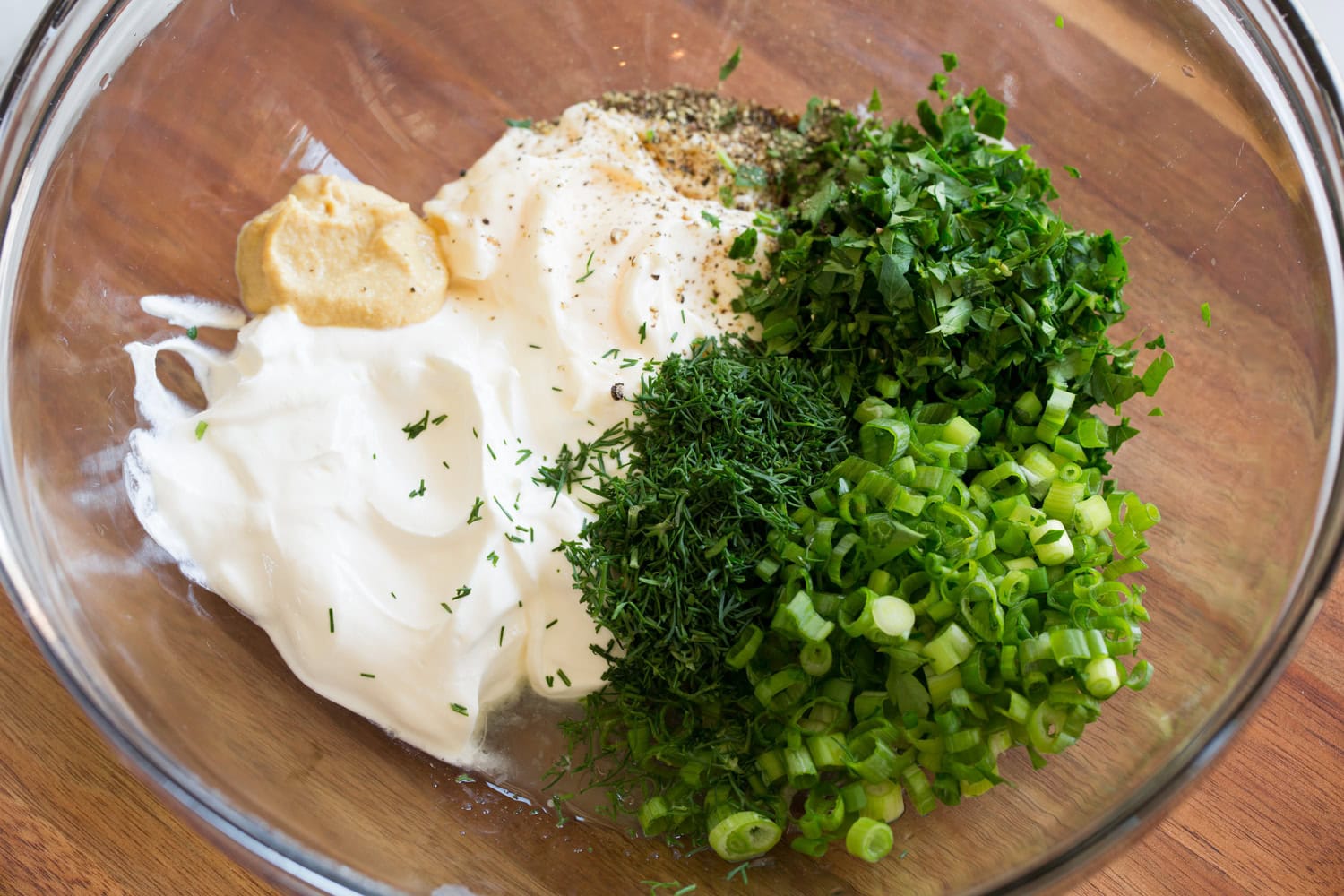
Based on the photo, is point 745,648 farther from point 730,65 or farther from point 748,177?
point 730,65

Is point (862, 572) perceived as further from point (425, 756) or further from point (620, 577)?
point (425, 756)

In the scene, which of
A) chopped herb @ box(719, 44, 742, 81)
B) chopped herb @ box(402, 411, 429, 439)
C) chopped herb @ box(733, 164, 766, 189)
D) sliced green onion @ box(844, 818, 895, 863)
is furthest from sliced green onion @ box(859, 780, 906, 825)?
chopped herb @ box(719, 44, 742, 81)

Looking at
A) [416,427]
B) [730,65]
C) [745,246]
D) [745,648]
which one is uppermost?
[730,65]

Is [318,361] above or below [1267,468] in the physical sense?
below

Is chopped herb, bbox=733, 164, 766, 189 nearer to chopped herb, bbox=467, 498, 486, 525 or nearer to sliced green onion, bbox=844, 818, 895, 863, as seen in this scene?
chopped herb, bbox=467, 498, 486, 525

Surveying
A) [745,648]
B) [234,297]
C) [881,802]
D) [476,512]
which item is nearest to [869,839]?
[881,802]

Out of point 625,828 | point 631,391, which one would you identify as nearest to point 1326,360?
point 631,391

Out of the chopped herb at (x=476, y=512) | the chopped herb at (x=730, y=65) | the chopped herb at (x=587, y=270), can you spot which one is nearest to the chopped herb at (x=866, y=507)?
the chopped herb at (x=476, y=512)
